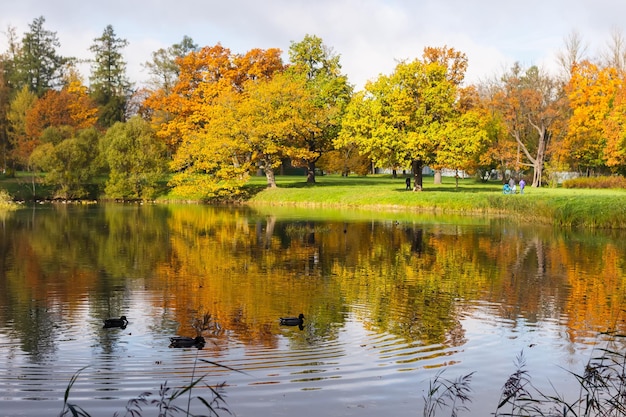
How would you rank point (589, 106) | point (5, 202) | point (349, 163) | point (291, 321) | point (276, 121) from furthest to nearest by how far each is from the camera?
point (349, 163)
point (589, 106)
point (276, 121)
point (5, 202)
point (291, 321)

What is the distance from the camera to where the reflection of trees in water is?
1558cm

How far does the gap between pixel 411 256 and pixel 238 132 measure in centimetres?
4000

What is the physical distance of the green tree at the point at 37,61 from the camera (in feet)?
284

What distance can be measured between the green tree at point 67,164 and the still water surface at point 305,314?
1306 inches

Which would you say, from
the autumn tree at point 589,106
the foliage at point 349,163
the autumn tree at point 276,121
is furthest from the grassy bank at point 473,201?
the foliage at point 349,163

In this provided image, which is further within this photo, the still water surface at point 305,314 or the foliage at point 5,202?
the foliage at point 5,202

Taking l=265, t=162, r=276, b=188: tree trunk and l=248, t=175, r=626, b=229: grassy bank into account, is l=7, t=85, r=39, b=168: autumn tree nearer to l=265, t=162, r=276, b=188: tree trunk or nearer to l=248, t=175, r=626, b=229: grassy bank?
l=248, t=175, r=626, b=229: grassy bank

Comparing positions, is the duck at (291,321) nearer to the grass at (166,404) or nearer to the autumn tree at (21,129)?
the grass at (166,404)

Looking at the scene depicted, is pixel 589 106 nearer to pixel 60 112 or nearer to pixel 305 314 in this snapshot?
pixel 60 112

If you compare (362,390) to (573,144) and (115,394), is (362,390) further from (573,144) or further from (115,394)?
(573,144)

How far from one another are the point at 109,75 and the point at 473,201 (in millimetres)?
60760

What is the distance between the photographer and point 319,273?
2194cm

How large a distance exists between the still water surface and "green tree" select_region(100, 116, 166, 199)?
33.7 m

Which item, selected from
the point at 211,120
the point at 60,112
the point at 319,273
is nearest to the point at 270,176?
the point at 211,120
